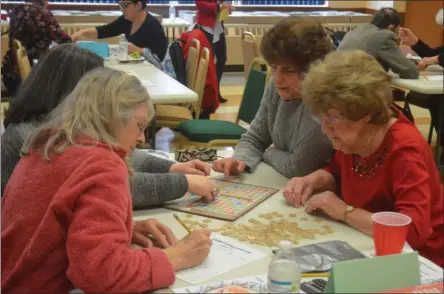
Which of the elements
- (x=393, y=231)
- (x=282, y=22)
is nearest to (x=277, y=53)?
(x=282, y=22)

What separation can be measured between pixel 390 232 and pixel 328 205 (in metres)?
0.33

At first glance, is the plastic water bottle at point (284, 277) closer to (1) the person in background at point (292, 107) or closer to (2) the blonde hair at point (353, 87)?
(2) the blonde hair at point (353, 87)

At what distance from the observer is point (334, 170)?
201 cm

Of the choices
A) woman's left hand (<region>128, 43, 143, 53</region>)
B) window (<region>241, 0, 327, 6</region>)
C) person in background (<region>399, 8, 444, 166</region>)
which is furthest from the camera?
window (<region>241, 0, 327, 6</region>)

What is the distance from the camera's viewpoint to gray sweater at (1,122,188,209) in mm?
1803

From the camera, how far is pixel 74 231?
4.08 ft

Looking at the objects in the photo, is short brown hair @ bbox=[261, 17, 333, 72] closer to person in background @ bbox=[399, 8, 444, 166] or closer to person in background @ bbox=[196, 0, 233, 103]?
person in background @ bbox=[399, 8, 444, 166]

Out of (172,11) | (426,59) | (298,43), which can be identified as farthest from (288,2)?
(298,43)

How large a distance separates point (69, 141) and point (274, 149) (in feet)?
3.65

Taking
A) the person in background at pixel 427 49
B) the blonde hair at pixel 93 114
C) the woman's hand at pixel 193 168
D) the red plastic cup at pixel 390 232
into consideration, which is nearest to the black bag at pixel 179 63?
the person in background at pixel 427 49

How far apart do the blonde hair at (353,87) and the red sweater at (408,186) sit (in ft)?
0.30

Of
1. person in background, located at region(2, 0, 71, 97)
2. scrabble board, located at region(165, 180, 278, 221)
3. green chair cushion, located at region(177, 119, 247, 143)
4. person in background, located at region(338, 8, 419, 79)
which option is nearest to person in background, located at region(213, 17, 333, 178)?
scrabble board, located at region(165, 180, 278, 221)

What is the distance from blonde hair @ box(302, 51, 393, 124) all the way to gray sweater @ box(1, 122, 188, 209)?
1.69ft

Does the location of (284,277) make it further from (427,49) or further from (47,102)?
(427,49)
